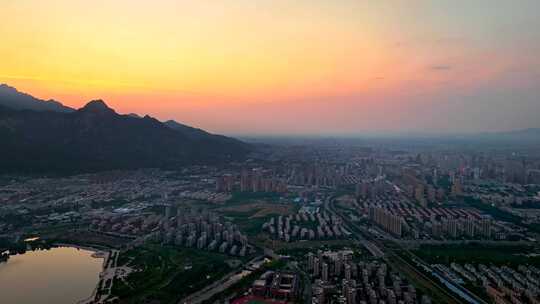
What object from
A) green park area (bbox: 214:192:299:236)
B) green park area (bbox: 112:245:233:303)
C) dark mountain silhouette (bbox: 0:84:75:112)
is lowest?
green park area (bbox: 112:245:233:303)

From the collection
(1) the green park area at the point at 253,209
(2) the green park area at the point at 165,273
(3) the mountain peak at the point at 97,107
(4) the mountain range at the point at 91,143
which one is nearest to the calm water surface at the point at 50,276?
(2) the green park area at the point at 165,273

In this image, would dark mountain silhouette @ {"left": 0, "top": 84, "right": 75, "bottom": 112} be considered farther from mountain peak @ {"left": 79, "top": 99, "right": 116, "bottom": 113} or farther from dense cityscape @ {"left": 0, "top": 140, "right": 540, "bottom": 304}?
dense cityscape @ {"left": 0, "top": 140, "right": 540, "bottom": 304}

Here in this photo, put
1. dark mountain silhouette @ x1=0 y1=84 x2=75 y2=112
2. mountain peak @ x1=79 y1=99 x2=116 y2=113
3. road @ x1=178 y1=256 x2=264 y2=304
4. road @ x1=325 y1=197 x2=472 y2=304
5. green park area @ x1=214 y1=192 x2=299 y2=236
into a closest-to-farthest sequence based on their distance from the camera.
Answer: road @ x1=178 y1=256 x2=264 y2=304, road @ x1=325 y1=197 x2=472 y2=304, green park area @ x1=214 y1=192 x2=299 y2=236, mountain peak @ x1=79 y1=99 x2=116 y2=113, dark mountain silhouette @ x1=0 y1=84 x2=75 y2=112

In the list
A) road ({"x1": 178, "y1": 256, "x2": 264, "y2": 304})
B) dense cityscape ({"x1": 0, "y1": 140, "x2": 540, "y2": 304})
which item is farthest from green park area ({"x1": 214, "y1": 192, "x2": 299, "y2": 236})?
road ({"x1": 178, "y1": 256, "x2": 264, "y2": 304})

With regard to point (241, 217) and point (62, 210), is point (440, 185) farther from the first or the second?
point (62, 210)

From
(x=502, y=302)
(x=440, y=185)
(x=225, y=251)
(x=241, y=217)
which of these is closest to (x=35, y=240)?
(x=225, y=251)

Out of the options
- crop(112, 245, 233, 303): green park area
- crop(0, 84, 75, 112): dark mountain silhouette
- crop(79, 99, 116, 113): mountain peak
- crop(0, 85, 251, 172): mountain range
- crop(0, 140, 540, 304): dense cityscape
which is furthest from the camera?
crop(0, 84, 75, 112): dark mountain silhouette

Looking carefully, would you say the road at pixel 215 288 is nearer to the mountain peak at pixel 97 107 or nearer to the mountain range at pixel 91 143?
the mountain range at pixel 91 143

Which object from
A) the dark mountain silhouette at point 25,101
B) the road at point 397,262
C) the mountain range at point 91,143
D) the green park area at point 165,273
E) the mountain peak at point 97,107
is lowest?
the road at point 397,262
